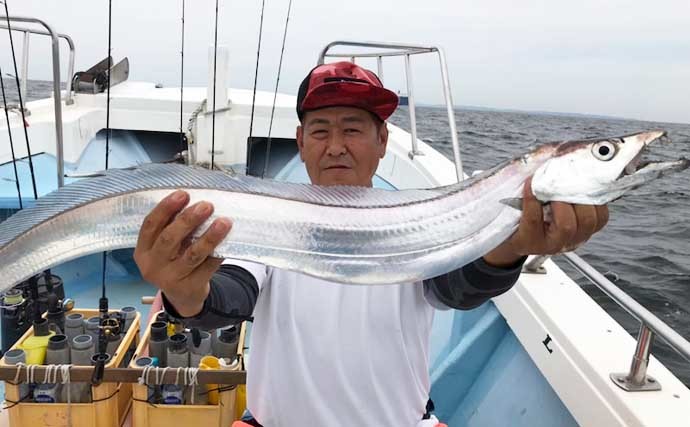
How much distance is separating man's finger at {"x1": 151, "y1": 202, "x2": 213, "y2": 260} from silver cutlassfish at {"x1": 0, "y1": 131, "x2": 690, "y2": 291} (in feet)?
0.11

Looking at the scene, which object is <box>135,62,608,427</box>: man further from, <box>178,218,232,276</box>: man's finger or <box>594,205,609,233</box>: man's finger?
<box>594,205,609,233</box>: man's finger

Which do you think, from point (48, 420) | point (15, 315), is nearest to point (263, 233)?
point (48, 420)

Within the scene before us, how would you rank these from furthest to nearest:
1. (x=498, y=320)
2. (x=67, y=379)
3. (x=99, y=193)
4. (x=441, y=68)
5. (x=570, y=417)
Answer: (x=441, y=68), (x=498, y=320), (x=67, y=379), (x=570, y=417), (x=99, y=193)

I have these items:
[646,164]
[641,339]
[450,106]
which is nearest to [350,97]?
Result: [646,164]

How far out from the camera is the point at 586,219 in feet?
4.51

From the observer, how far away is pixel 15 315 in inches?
128

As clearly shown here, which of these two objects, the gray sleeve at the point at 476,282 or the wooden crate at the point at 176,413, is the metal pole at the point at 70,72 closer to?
the wooden crate at the point at 176,413

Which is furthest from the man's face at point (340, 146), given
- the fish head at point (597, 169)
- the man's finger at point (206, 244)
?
the fish head at point (597, 169)

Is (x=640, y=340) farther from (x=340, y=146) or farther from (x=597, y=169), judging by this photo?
(x=340, y=146)

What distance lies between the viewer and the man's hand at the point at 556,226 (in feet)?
4.51

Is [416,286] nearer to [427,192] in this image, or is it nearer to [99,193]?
[427,192]

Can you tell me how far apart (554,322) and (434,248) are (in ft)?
4.28

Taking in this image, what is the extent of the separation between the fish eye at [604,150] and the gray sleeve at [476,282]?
44cm

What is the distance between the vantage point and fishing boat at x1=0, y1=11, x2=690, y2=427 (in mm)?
1991
